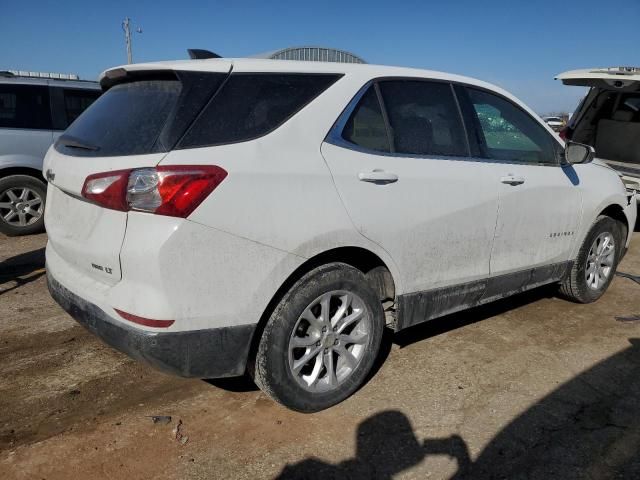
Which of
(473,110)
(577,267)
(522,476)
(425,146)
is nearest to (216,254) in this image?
(425,146)

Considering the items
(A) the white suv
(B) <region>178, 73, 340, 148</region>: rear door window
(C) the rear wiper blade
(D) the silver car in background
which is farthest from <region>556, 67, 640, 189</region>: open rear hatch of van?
(D) the silver car in background

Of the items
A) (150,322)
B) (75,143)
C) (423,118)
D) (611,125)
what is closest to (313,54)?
(423,118)

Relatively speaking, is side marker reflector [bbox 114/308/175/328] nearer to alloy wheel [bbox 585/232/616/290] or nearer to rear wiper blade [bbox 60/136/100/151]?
rear wiper blade [bbox 60/136/100/151]

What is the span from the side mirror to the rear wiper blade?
3259 millimetres

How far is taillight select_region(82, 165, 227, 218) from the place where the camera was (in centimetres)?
214

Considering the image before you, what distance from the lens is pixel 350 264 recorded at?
289 centimetres

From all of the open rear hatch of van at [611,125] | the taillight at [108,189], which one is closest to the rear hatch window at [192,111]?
the taillight at [108,189]

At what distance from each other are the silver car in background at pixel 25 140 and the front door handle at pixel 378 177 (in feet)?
17.5

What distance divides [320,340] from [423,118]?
147 cm

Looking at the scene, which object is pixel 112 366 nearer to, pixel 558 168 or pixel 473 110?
pixel 473 110

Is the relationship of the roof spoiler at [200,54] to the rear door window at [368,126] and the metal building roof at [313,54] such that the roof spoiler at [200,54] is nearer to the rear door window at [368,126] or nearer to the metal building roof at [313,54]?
the rear door window at [368,126]

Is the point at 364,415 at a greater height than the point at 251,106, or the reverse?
A: the point at 251,106

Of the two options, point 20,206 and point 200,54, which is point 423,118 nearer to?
point 200,54

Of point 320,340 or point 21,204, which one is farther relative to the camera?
point 21,204
